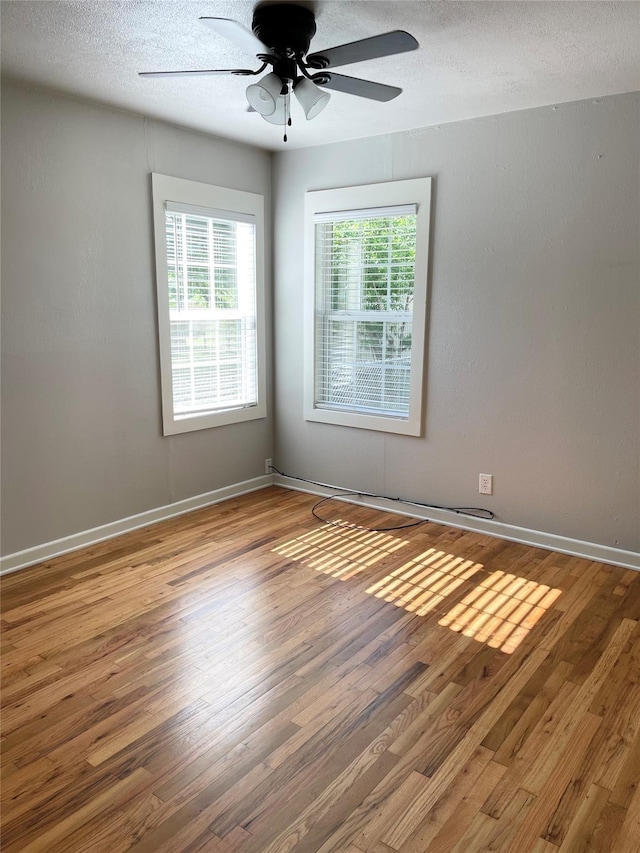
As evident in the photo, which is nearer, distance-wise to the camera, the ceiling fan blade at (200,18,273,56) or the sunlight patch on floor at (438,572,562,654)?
the ceiling fan blade at (200,18,273,56)

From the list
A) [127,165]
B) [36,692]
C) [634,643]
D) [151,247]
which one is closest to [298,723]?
[36,692]

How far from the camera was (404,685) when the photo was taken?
2.42m

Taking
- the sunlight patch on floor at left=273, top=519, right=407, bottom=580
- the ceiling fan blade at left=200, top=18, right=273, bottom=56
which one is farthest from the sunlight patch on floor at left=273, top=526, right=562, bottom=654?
the ceiling fan blade at left=200, top=18, right=273, bottom=56

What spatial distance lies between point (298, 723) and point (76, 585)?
1.59 metres

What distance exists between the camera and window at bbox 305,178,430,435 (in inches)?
159

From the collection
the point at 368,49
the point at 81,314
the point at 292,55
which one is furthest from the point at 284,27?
the point at 81,314

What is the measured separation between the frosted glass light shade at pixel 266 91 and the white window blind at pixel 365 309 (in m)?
1.68

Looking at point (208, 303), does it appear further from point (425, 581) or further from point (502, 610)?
point (502, 610)

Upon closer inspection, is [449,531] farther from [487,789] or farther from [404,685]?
[487,789]

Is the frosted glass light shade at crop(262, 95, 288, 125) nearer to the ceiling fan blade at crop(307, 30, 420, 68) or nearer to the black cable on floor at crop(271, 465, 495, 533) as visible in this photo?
the ceiling fan blade at crop(307, 30, 420, 68)

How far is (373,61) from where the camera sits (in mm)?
2832

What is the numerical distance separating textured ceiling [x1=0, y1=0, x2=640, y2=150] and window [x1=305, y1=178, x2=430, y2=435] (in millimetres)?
590

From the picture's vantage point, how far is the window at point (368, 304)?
159 inches

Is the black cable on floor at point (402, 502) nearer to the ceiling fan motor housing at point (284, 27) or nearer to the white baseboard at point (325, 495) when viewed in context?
the white baseboard at point (325, 495)
